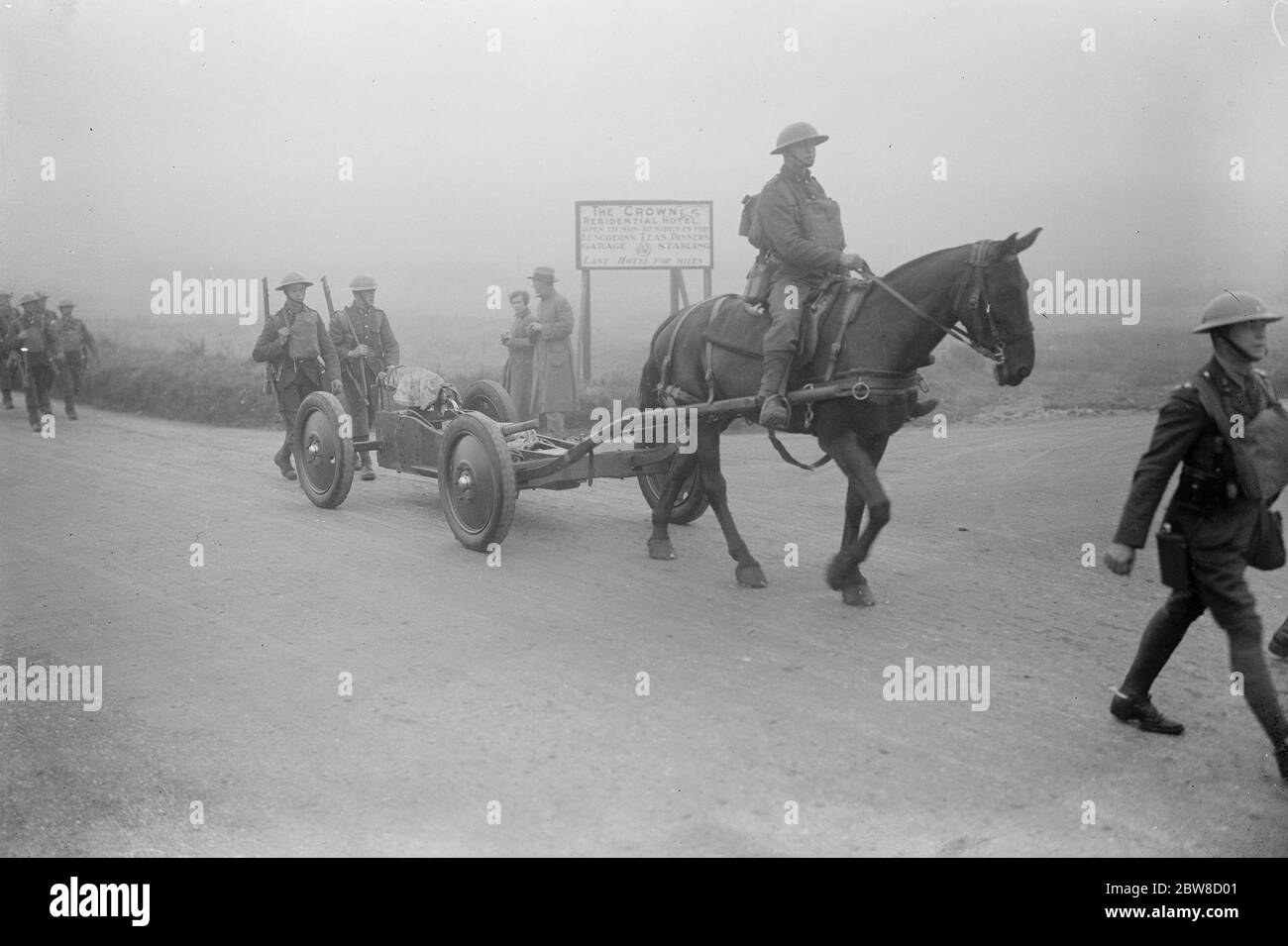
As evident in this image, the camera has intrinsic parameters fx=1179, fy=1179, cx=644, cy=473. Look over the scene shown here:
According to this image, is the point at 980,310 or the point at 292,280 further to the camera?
the point at 292,280

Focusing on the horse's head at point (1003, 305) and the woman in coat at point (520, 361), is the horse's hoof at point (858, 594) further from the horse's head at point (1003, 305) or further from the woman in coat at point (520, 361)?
the woman in coat at point (520, 361)

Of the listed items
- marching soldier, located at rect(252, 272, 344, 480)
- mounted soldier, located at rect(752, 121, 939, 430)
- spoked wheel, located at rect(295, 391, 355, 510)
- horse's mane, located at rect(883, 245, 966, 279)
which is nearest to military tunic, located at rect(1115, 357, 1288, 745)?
horse's mane, located at rect(883, 245, 966, 279)

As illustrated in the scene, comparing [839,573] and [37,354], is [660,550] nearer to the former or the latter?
[839,573]

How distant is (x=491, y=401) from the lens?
10062 millimetres

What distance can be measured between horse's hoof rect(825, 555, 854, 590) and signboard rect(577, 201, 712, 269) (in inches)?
387

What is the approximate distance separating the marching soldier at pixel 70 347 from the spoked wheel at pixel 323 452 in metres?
8.00

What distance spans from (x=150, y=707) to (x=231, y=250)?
1174cm

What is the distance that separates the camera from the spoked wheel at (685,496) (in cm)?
899

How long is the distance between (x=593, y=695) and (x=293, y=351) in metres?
7.12

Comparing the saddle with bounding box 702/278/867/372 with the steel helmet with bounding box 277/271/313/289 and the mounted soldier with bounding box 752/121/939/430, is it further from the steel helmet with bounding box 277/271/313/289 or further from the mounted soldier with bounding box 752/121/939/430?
the steel helmet with bounding box 277/271/313/289

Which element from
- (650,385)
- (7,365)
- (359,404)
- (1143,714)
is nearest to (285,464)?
(359,404)

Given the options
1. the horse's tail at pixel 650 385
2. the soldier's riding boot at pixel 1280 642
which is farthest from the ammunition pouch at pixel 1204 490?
the horse's tail at pixel 650 385

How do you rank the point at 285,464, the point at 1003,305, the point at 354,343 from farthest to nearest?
the point at 354,343 < the point at 285,464 < the point at 1003,305

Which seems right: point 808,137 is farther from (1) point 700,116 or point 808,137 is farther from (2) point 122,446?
(2) point 122,446
